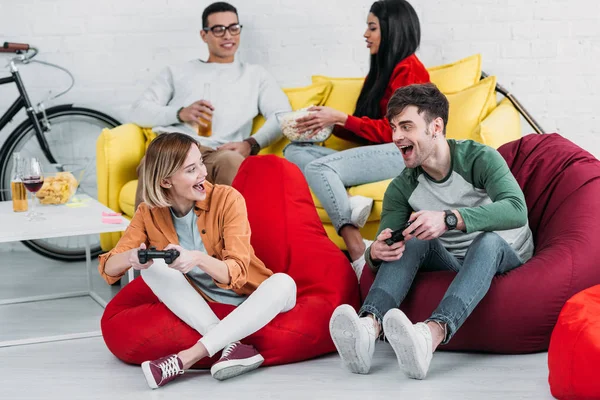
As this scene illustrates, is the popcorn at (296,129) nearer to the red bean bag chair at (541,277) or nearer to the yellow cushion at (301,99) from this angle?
the yellow cushion at (301,99)

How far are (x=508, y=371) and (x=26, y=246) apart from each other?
9.08 feet

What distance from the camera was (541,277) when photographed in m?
2.68

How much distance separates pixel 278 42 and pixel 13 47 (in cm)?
133

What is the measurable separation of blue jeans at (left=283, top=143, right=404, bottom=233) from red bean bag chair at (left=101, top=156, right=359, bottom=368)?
24cm

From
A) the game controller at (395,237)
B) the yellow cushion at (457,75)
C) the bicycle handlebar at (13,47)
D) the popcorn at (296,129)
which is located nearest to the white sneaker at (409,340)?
the game controller at (395,237)

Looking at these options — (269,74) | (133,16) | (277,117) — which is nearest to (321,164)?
(277,117)

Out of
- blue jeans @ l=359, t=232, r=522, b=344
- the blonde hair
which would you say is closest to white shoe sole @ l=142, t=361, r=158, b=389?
the blonde hair

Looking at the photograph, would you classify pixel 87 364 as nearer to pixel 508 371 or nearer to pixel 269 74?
pixel 508 371

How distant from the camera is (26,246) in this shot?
452cm

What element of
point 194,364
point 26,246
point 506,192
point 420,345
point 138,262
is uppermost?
point 506,192

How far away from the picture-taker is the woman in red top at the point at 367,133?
3.47 metres

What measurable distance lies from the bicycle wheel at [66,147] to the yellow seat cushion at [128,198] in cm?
48

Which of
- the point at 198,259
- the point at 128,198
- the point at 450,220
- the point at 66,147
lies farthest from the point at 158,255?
the point at 66,147

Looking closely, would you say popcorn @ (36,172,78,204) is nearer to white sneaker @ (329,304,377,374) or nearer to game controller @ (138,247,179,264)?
game controller @ (138,247,179,264)
